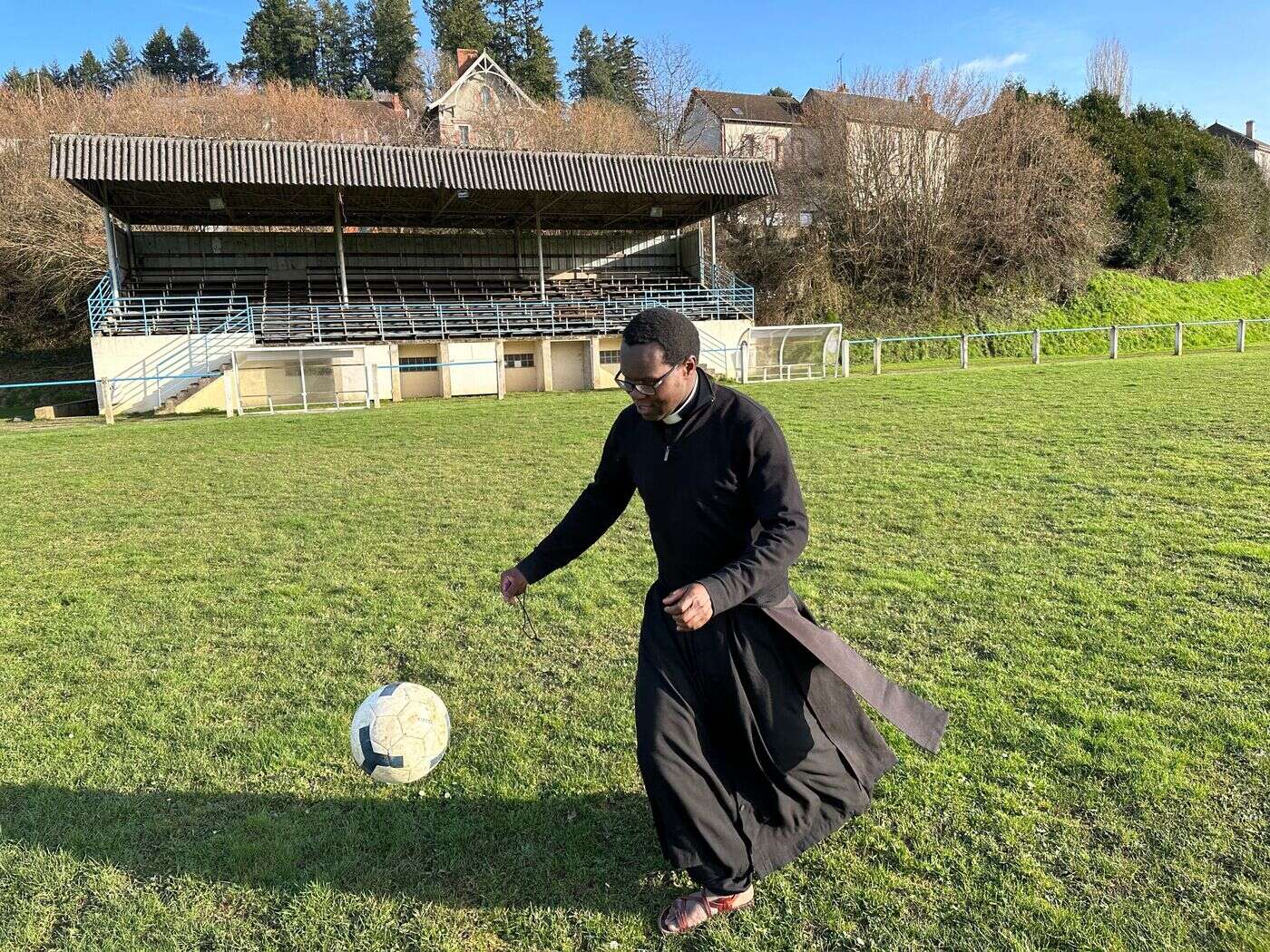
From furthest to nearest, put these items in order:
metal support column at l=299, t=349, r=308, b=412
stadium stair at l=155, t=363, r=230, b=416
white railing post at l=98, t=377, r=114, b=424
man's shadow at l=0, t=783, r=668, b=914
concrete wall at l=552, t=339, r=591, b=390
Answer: concrete wall at l=552, t=339, r=591, b=390 → stadium stair at l=155, t=363, r=230, b=416 → metal support column at l=299, t=349, r=308, b=412 → white railing post at l=98, t=377, r=114, b=424 → man's shadow at l=0, t=783, r=668, b=914

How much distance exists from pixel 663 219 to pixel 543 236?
4818mm

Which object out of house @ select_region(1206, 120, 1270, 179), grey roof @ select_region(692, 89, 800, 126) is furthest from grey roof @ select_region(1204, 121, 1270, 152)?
grey roof @ select_region(692, 89, 800, 126)

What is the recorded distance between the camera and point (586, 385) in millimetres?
26953

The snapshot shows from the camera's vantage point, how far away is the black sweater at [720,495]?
2.50m

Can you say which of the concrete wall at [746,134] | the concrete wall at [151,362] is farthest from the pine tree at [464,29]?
the concrete wall at [151,362]

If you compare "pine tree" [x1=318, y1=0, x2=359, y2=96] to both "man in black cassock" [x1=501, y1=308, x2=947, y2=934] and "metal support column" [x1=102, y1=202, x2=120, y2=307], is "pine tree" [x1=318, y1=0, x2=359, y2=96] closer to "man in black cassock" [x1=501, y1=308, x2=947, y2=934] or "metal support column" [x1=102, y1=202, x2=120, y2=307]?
"metal support column" [x1=102, y1=202, x2=120, y2=307]

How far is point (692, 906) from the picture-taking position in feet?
8.61

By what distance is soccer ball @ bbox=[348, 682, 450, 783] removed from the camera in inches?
126

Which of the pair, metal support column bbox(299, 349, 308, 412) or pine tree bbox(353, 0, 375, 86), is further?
pine tree bbox(353, 0, 375, 86)

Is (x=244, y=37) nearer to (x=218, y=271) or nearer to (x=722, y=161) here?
(x=218, y=271)

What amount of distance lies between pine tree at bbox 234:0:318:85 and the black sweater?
70.9m

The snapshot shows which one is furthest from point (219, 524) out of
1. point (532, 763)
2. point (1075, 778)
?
point (1075, 778)

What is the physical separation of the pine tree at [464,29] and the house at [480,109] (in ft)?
28.6

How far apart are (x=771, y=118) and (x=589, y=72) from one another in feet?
71.0
